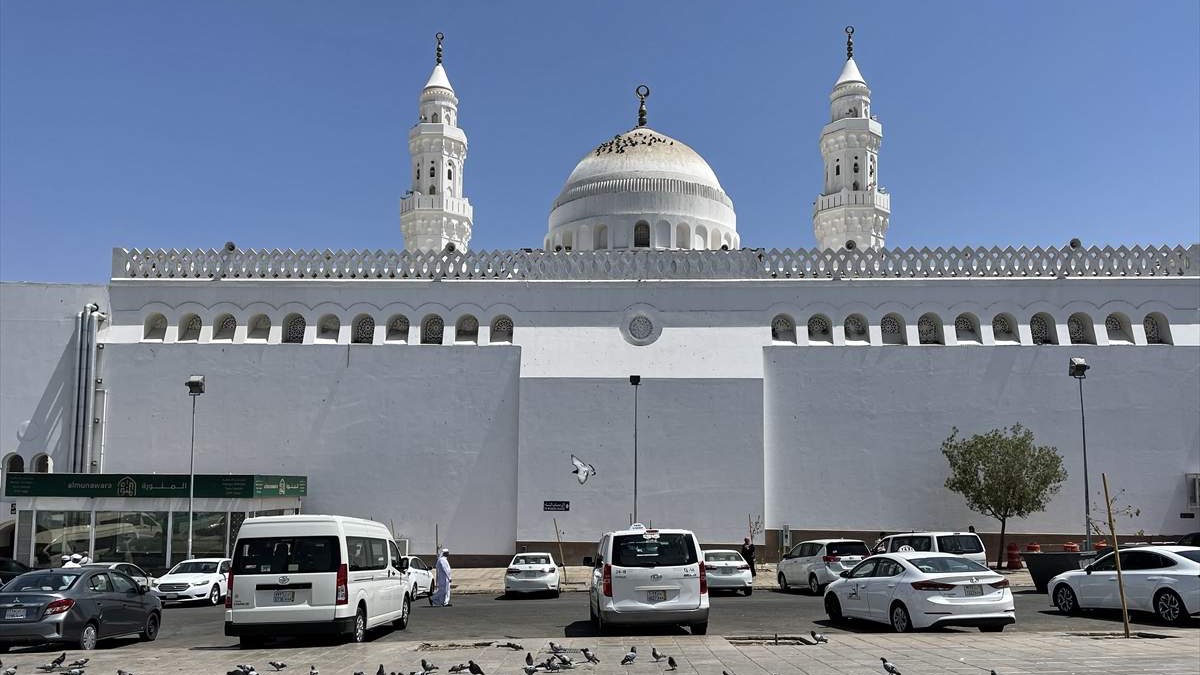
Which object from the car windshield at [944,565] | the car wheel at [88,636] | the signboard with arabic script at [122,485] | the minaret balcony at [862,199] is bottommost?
the car wheel at [88,636]

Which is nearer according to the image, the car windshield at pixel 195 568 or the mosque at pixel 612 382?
the car windshield at pixel 195 568

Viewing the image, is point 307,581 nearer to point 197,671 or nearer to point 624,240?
point 197,671

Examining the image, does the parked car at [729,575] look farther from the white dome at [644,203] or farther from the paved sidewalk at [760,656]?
the white dome at [644,203]

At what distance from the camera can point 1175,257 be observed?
31.6m

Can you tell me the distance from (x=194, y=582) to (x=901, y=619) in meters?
14.8

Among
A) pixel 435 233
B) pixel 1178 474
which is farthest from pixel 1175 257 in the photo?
pixel 435 233

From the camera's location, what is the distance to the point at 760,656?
Result: 11.8 m

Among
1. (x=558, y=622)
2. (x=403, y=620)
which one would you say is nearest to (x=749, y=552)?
(x=558, y=622)

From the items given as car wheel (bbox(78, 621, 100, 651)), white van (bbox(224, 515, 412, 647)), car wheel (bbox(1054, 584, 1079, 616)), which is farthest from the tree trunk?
car wheel (bbox(78, 621, 100, 651))

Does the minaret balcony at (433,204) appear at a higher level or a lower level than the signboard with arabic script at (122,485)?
higher

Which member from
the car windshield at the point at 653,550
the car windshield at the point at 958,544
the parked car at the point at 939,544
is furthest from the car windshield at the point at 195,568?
the car windshield at the point at 958,544

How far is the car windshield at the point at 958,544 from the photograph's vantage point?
2200 centimetres

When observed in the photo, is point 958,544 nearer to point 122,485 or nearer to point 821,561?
point 821,561

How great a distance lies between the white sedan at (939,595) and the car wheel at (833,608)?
3.69 ft
